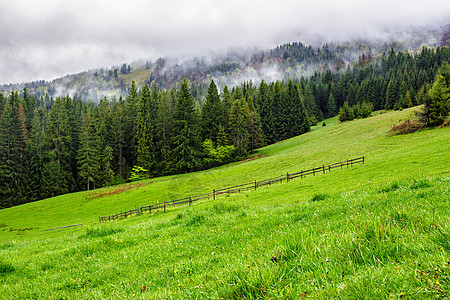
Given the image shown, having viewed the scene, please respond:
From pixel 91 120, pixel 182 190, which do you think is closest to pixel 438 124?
pixel 182 190

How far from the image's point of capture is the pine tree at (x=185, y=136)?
7038 cm

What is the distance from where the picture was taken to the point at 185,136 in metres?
72.5

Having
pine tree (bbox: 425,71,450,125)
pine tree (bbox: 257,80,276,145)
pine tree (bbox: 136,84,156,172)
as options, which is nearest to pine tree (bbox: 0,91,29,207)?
pine tree (bbox: 136,84,156,172)

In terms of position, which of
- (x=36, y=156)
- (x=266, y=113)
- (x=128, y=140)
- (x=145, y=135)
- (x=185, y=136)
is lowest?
(x=185, y=136)

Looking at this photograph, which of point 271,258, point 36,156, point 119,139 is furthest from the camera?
point 119,139

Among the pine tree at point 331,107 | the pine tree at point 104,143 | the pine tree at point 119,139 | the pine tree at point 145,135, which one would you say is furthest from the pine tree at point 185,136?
the pine tree at point 331,107

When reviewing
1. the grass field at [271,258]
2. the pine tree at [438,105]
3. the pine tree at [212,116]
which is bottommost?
the grass field at [271,258]

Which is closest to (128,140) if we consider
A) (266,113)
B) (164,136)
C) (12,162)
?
(164,136)

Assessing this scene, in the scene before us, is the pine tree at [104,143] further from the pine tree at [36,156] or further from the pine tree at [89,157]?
the pine tree at [36,156]

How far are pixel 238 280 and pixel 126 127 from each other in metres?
93.4

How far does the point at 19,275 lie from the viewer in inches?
263

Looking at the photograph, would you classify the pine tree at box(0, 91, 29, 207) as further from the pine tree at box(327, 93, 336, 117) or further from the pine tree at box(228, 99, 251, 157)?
the pine tree at box(327, 93, 336, 117)

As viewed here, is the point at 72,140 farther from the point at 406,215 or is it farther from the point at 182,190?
the point at 406,215

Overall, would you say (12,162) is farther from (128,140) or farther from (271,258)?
(271,258)
